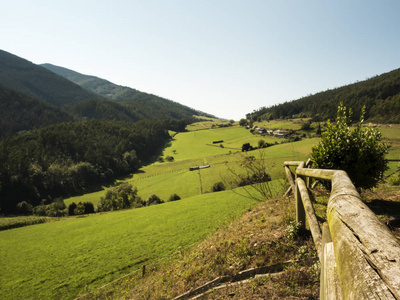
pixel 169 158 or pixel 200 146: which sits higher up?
pixel 200 146

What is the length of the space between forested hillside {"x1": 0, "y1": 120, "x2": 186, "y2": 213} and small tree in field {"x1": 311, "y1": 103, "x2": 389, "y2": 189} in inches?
3698

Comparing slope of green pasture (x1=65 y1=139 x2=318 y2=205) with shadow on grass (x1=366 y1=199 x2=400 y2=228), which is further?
slope of green pasture (x1=65 y1=139 x2=318 y2=205)

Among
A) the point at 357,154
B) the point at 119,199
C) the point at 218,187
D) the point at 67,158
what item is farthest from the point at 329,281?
the point at 67,158

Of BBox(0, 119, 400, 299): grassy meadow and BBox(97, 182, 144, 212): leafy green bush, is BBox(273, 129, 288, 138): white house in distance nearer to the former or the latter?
BBox(0, 119, 400, 299): grassy meadow

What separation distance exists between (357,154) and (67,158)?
127584mm

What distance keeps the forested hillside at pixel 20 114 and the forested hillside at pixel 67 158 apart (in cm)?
7528

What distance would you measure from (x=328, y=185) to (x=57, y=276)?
20.0m

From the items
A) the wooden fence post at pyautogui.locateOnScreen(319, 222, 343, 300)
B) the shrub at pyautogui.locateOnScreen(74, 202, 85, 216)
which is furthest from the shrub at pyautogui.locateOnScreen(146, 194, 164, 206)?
the wooden fence post at pyautogui.locateOnScreen(319, 222, 343, 300)

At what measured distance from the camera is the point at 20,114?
182m

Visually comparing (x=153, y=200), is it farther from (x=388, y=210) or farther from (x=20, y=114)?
(x=20, y=114)

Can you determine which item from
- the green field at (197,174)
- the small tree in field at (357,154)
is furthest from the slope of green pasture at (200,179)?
the small tree in field at (357,154)

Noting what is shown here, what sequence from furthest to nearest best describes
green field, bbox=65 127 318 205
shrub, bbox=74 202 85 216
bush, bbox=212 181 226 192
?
1. green field, bbox=65 127 318 205
2. bush, bbox=212 181 226 192
3. shrub, bbox=74 202 85 216

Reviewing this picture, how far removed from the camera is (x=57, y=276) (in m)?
16.0

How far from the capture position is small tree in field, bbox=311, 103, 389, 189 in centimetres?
945
